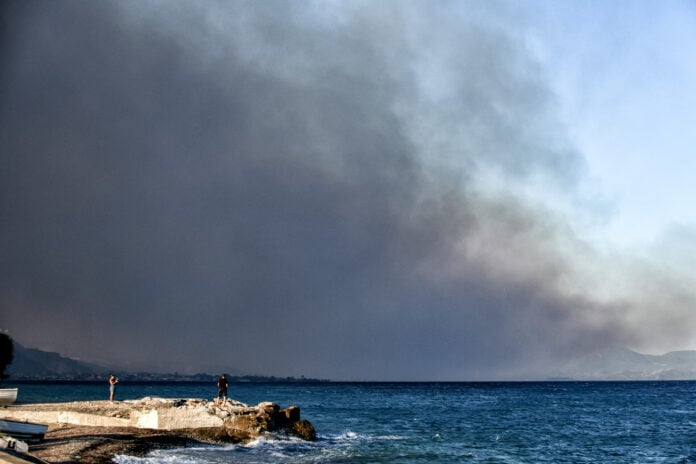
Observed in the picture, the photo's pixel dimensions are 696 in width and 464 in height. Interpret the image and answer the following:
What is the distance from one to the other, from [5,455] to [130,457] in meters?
10.3

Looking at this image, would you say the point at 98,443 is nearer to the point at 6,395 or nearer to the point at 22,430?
the point at 22,430

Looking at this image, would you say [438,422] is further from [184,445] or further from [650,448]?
[184,445]

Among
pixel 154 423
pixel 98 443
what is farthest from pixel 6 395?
pixel 154 423

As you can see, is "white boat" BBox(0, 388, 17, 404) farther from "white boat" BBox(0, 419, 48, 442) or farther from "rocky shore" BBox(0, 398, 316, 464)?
"rocky shore" BBox(0, 398, 316, 464)

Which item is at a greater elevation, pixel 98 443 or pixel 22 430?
pixel 22 430

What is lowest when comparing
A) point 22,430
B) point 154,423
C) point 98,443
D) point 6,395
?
point 98,443

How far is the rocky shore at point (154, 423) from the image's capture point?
27922mm

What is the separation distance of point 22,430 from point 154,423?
1097cm

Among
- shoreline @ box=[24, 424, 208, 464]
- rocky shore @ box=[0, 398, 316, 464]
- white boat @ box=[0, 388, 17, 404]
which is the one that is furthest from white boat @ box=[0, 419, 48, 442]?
rocky shore @ box=[0, 398, 316, 464]

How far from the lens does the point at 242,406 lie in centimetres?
3941

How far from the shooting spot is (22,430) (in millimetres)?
22703

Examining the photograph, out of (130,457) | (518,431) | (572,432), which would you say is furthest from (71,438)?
(572,432)

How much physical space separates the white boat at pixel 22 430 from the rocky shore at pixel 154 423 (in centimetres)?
196

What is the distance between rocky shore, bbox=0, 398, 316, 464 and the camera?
27922 millimetres
